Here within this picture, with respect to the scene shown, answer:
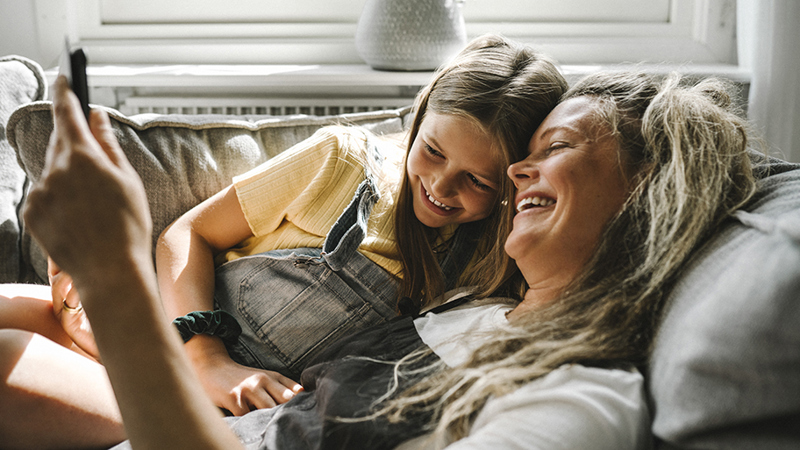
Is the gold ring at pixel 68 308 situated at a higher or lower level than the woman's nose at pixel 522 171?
lower

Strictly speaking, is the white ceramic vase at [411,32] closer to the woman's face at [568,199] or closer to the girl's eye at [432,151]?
the girl's eye at [432,151]

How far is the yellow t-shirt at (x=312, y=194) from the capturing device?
1.08 meters

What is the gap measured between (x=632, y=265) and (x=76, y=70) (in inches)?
26.6

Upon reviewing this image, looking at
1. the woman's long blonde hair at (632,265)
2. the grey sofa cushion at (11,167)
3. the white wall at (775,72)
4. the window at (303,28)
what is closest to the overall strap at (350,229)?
the woman's long blonde hair at (632,265)

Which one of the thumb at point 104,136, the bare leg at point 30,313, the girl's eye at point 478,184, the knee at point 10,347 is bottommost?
the bare leg at point 30,313

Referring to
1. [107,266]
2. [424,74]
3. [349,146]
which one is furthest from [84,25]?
[107,266]

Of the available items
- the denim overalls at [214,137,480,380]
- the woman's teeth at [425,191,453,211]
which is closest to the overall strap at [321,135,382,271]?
the denim overalls at [214,137,480,380]

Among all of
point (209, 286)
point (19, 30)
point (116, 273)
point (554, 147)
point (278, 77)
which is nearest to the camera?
point (116, 273)

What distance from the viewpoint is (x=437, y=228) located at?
113 cm

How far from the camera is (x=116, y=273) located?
19.5 inches

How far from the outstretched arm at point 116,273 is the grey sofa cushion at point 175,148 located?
26.4 inches

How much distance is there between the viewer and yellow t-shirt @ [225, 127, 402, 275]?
3.55ft

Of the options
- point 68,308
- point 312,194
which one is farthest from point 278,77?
point 68,308

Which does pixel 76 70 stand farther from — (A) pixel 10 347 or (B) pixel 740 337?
(B) pixel 740 337
